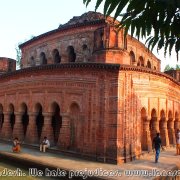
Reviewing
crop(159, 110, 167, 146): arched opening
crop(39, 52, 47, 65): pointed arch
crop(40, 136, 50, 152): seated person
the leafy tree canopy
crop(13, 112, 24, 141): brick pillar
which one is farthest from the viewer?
crop(39, 52, 47, 65): pointed arch

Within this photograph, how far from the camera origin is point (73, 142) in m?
13.4

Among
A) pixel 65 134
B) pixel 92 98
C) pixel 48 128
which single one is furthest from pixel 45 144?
pixel 92 98

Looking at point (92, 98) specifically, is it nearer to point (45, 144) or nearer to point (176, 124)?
point (45, 144)

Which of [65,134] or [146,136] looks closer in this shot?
[65,134]

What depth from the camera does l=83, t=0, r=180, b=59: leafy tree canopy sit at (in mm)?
1395

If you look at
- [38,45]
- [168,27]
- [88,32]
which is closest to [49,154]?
[88,32]

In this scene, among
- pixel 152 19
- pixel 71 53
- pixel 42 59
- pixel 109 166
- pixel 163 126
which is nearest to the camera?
pixel 152 19

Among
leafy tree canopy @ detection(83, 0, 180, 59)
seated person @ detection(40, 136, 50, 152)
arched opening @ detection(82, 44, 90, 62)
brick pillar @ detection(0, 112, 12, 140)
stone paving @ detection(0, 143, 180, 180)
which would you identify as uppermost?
arched opening @ detection(82, 44, 90, 62)

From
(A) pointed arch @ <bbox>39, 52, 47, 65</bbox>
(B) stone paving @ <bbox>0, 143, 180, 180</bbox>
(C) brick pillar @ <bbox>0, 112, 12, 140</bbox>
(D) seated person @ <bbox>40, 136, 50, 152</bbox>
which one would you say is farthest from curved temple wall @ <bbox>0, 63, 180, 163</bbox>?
(A) pointed arch @ <bbox>39, 52, 47, 65</bbox>

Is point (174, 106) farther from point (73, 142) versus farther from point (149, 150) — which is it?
point (73, 142)

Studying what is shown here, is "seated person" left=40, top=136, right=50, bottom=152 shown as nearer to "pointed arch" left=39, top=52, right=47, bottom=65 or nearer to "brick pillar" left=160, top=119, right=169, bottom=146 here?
"brick pillar" left=160, top=119, right=169, bottom=146

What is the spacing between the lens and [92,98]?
1277cm

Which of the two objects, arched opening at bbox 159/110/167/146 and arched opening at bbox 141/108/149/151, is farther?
arched opening at bbox 159/110/167/146

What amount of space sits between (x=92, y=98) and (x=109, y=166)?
338 centimetres
